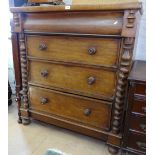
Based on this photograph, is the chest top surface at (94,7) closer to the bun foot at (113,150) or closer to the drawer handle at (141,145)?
the drawer handle at (141,145)

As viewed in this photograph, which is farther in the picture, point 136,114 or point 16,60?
point 16,60

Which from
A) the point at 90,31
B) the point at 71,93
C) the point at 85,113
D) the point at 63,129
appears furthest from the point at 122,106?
the point at 63,129

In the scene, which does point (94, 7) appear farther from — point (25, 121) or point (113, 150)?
point (25, 121)

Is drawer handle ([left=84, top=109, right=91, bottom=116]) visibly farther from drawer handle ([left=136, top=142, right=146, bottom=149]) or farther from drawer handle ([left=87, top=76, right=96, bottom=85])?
drawer handle ([left=136, top=142, right=146, bottom=149])

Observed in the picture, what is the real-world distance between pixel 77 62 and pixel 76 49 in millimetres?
96

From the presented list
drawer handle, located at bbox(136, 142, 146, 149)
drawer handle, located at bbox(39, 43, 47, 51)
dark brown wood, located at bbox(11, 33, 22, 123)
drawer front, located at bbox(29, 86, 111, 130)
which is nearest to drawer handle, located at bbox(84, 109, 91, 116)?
drawer front, located at bbox(29, 86, 111, 130)

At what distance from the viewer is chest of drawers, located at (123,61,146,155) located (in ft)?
3.70

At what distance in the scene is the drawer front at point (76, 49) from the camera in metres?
1.16

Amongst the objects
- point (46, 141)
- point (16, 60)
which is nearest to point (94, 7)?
point (16, 60)

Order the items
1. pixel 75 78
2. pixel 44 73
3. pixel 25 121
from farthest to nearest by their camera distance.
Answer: pixel 25 121, pixel 44 73, pixel 75 78

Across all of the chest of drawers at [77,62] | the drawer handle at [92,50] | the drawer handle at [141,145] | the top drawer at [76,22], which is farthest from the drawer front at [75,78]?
the drawer handle at [141,145]

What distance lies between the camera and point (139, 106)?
45.6 inches

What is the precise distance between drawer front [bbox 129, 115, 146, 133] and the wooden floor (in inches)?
13.8
